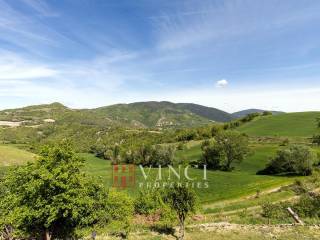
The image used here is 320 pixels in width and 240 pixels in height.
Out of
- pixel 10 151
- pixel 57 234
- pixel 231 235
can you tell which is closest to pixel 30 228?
pixel 57 234

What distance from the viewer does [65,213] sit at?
22.0 meters

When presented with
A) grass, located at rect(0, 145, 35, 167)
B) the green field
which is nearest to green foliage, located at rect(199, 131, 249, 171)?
the green field

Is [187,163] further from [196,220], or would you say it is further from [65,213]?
[65,213]

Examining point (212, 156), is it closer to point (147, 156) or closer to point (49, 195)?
point (147, 156)

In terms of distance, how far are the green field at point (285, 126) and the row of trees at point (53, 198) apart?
447 ft

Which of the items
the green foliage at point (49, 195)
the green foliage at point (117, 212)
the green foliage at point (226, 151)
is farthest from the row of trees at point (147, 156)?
the green foliage at point (49, 195)

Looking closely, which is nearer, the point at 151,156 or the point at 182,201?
the point at 182,201

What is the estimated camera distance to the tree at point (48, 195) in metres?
22.0

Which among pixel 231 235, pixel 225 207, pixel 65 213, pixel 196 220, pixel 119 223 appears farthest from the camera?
pixel 225 207

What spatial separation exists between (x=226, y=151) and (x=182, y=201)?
85057mm

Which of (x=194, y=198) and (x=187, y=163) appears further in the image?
(x=187, y=163)

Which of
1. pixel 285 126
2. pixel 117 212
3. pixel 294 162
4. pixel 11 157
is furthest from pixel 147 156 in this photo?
pixel 117 212

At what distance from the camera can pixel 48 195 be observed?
22.7m

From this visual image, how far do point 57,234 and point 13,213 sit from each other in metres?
5.27
